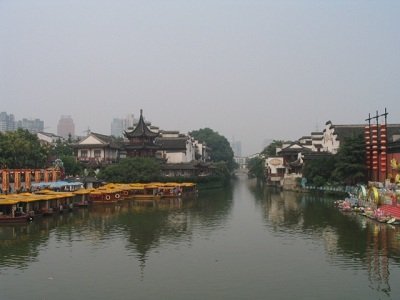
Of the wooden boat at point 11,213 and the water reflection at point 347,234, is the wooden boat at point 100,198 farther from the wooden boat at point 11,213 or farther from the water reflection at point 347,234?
the water reflection at point 347,234

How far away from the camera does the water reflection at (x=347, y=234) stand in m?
21.5

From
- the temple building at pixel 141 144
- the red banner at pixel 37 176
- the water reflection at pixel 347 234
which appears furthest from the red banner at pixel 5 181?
the temple building at pixel 141 144

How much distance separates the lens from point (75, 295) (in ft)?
58.2

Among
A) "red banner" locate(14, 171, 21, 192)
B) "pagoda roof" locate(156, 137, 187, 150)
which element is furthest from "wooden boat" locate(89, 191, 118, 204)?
"pagoda roof" locate(156, 137, 187, 150)

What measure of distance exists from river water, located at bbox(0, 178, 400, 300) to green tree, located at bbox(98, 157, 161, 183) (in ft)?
78.5

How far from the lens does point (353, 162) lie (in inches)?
2071

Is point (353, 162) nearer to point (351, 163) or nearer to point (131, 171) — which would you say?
point (351, 163)

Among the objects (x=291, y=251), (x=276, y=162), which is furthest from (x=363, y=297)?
(x=276, y=162)

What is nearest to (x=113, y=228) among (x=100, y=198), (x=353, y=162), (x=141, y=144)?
(x=100, y=198)

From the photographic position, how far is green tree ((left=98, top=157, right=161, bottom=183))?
6303cm

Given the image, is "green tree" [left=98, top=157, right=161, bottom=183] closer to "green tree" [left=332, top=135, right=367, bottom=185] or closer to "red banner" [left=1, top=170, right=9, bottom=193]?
"red banner" [left=1, top=170, right=9, bottom=193]

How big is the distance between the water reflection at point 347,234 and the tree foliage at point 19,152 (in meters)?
30.0

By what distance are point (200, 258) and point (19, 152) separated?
137 feet

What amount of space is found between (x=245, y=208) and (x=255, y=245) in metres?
20.7
